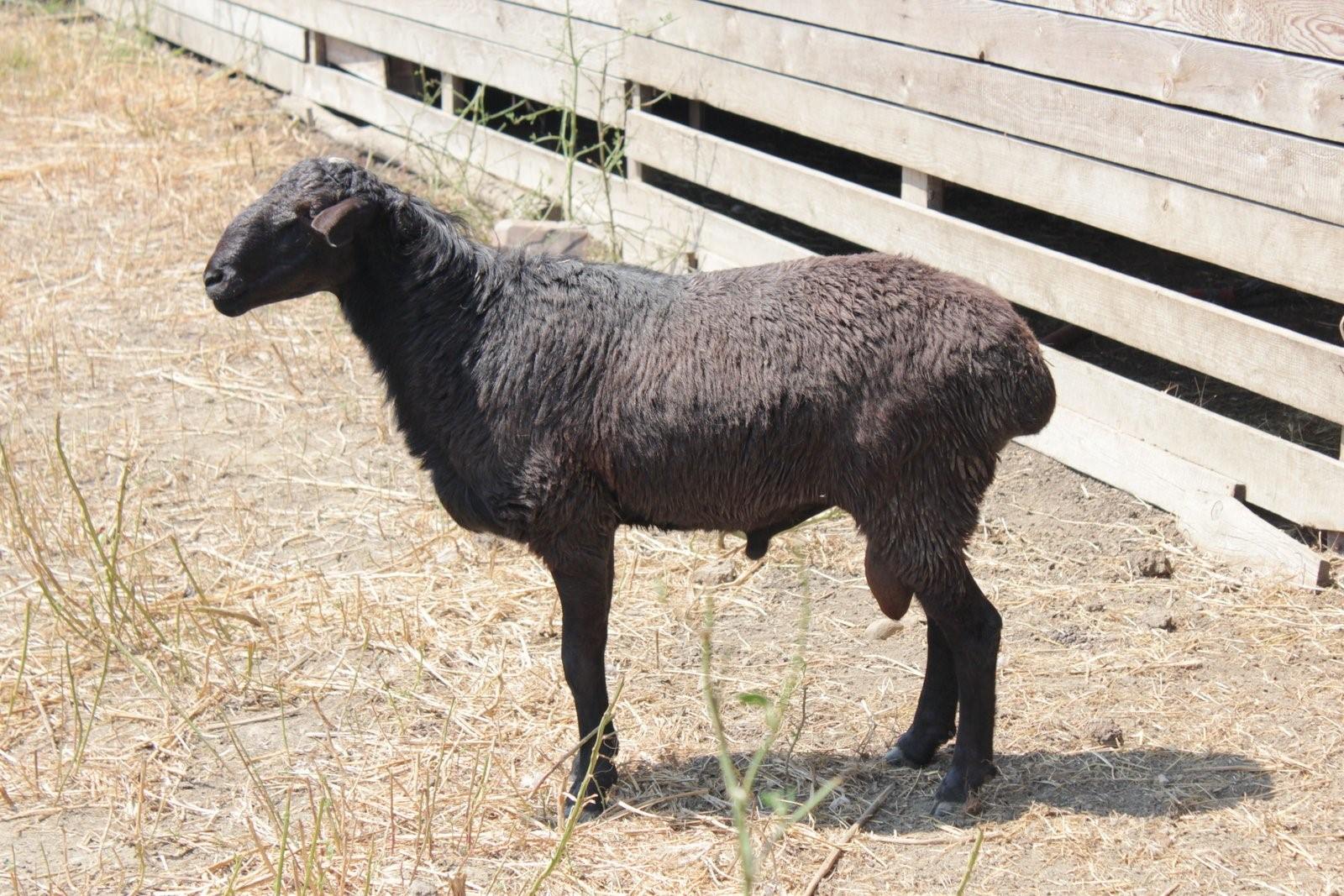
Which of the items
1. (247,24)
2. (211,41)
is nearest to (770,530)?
(247,24)

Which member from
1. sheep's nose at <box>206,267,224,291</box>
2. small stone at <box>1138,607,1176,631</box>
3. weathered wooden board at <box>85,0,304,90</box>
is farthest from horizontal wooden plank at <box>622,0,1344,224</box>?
weathered wooden board at <box>85,0,304,90</box>

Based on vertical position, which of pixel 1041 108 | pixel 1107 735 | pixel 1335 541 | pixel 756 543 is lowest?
pixel 1107 735

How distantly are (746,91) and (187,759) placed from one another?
4454mm

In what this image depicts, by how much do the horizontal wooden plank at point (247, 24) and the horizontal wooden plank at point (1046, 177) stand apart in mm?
5141

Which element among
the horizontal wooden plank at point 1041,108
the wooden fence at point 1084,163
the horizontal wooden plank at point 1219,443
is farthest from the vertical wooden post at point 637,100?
the horizontal wooden plank at point 1219,443

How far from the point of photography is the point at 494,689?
15.9 feet

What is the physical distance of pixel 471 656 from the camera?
5055 mm

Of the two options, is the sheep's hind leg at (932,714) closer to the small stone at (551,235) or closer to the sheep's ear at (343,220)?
the sheep's ear at (343,220)

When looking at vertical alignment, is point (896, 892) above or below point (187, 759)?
above

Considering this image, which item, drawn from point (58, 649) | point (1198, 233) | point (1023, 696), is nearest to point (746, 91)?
point (1198, 233)

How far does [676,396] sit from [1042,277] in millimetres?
2472

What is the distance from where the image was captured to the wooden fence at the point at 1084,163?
4.89m

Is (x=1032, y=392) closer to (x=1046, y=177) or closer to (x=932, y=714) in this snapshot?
(x=932, y=714)

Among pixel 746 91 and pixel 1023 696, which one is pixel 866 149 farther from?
pixel 1023 696
